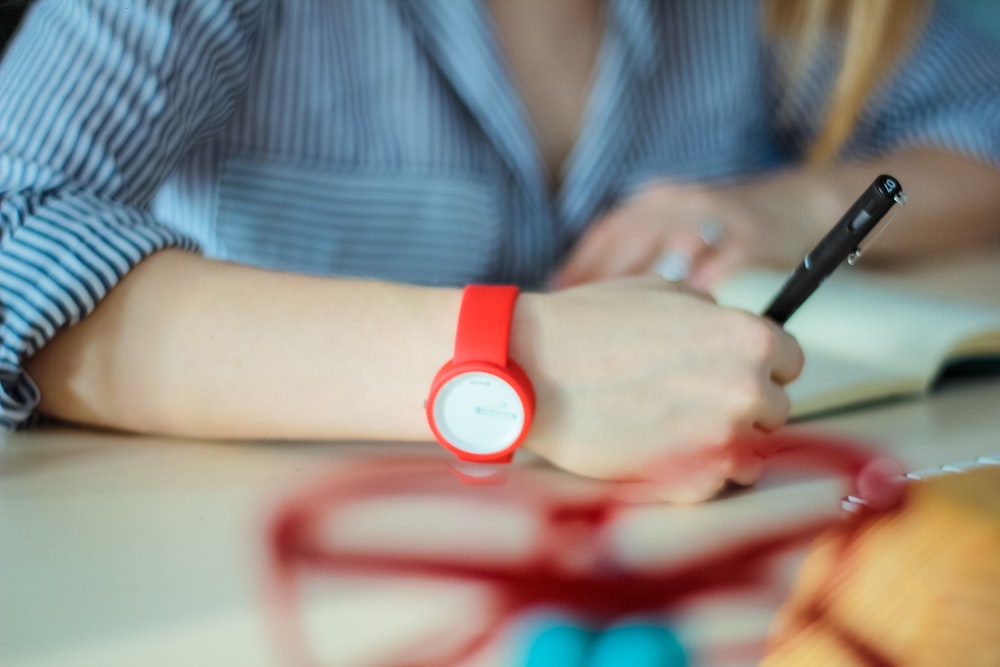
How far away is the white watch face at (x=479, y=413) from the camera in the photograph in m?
0.36

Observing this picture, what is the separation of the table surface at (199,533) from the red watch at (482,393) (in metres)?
0.03

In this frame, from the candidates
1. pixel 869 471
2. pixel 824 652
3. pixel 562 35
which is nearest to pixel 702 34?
pixel 562 35

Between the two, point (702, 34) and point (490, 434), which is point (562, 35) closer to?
point (702, 34)

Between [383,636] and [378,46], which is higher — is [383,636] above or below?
below

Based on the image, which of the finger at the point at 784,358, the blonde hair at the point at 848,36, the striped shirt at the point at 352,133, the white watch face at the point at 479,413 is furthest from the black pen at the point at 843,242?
A: the blonde hair at the point at 848,36

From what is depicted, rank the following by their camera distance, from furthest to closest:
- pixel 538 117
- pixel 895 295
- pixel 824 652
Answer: pixel 538 117
pixel 895 295
pixel 824 652

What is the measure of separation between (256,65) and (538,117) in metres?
0.20

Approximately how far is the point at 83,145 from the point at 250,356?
0.13 m

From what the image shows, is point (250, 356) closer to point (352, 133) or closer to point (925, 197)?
point (352, 133)

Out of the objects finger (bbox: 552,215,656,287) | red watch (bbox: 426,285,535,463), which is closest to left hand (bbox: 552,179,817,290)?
finger (bbox: 552,215,656,287)

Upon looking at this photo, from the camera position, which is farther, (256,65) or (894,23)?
(894,23)

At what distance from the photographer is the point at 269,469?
0.37 metres

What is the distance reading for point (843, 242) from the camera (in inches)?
14.4

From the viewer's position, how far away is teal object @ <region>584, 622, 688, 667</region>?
251 mm
